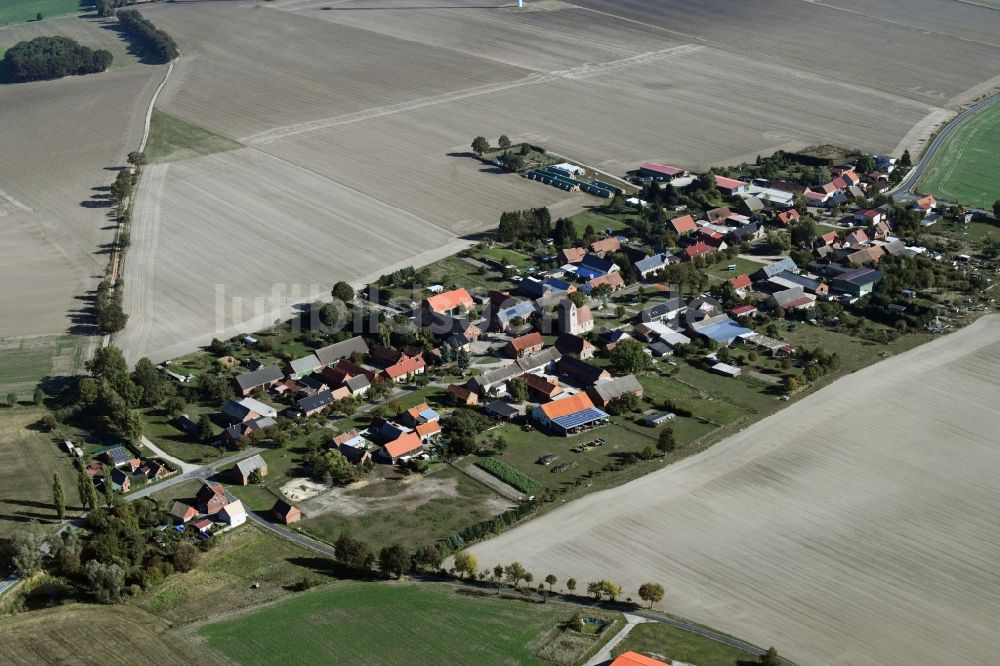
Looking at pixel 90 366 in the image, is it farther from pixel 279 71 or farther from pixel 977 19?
pixel 977 19

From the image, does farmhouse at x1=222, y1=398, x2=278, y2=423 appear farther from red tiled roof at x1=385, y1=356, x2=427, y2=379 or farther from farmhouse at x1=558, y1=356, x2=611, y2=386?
farmhouse at x1=558, y1=356, x2=611, y2=386

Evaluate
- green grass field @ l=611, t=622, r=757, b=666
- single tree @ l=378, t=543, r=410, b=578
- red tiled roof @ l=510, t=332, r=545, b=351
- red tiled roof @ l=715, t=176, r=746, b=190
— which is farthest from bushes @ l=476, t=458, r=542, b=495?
red tiled roof @ l=715, t=176, r=746, b=190

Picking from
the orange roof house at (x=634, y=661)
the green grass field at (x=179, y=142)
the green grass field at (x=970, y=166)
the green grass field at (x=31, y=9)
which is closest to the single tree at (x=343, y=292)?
the green grass field at (x=179, y=142)

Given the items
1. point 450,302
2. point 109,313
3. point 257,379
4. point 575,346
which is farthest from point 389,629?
point 109,313

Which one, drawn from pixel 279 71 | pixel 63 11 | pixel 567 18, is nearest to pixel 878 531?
pixel 279 71

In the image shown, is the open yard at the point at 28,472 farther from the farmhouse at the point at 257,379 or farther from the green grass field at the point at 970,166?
the green grass field at the point at 970,166

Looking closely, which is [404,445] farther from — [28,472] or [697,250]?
Answer: [697,250]
